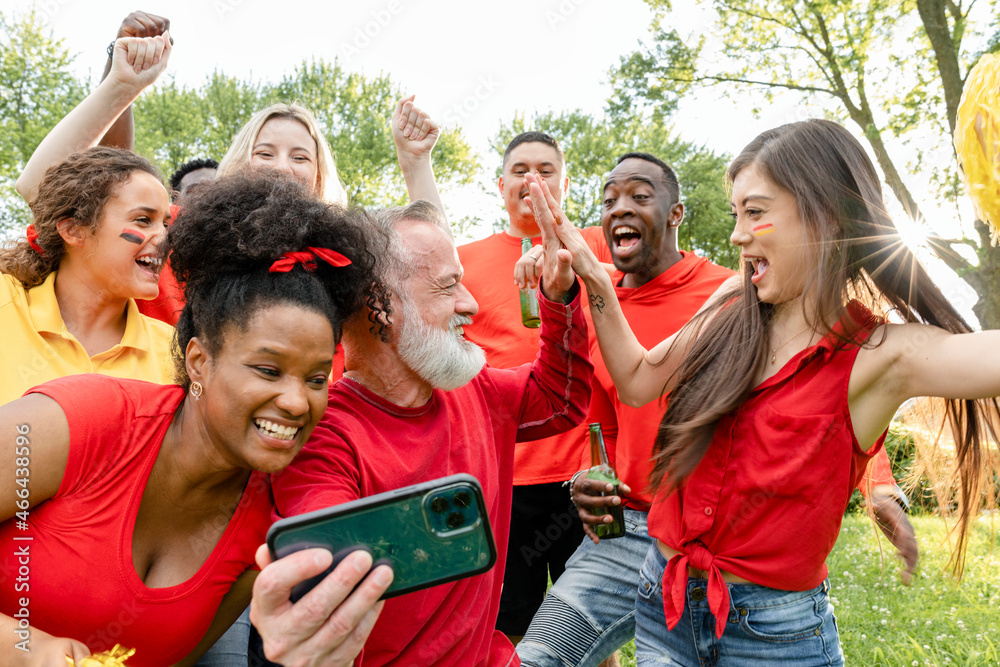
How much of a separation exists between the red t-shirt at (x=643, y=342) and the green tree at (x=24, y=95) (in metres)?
20.9

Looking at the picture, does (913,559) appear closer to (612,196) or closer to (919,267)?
(919,267)

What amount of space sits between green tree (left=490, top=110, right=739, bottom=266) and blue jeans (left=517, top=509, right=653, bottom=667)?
2096cm

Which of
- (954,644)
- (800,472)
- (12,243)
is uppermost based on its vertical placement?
(12,243)

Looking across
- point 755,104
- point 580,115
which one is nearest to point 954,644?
point 755,104

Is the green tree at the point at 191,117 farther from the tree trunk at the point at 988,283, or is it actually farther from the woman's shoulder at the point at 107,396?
the woman's shoulder at the point at 107,396

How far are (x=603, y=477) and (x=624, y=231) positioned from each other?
176 centimetres

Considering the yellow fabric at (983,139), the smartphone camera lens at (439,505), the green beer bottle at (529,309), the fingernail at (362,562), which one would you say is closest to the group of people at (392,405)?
the fingernail at (362,562)

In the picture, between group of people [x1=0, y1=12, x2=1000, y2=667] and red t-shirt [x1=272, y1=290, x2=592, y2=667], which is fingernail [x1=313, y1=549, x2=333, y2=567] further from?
red t-shirt [x1=272, y1=290, x2=592, y2=667]

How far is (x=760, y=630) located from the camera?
2.37 m

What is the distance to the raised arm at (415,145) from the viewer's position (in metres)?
4.18

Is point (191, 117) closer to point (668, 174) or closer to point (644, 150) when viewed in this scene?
point (644, 150)

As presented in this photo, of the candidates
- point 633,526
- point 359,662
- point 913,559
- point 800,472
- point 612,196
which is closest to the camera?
point 359,662

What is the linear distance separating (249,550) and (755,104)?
55.7ft

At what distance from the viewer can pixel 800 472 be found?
91.5 inches
